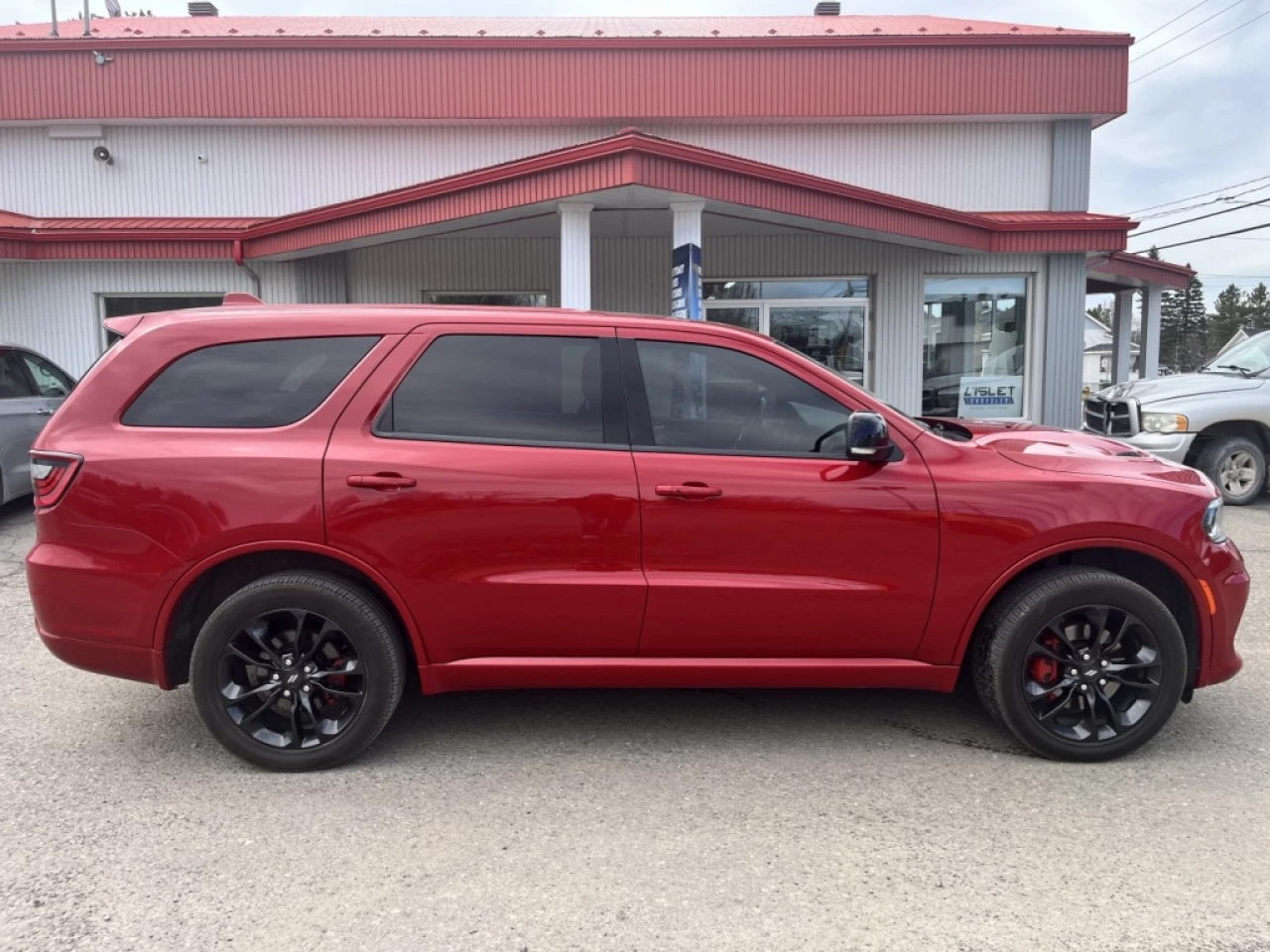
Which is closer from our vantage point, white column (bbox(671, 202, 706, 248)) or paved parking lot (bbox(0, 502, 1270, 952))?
paved parking lot (bbox(0, 502, 1270, 952))

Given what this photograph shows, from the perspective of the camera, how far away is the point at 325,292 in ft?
40.7

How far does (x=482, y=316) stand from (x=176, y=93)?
10869 millimetres

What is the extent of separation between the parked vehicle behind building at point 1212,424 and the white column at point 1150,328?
9.16 m

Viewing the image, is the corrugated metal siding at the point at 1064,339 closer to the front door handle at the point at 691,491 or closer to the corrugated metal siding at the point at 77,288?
the front door handle at the point at 691,491

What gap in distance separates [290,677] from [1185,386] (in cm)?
956

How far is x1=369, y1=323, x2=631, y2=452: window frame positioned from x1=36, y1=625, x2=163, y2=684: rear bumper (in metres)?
1.24

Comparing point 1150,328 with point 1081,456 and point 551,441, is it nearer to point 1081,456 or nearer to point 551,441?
point 1081,456

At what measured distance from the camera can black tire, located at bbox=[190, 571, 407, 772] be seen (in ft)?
10.9

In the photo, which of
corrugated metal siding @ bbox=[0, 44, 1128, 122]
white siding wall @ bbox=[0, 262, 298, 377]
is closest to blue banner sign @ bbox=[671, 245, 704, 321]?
corrugated metal siding @ bbox=[0, 44, 1128, 122]

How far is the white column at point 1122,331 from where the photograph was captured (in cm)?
1866

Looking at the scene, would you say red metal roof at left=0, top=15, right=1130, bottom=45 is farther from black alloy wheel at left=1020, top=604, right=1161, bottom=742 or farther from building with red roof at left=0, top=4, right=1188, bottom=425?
black alloy wheel at left=1020, top=604, right=1161, bottom=742

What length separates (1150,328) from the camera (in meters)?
18.3

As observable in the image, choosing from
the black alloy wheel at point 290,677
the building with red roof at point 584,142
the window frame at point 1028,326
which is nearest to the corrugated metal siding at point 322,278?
the building with red roof at point 584,142

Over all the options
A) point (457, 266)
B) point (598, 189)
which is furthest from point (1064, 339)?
point (457, 266)
